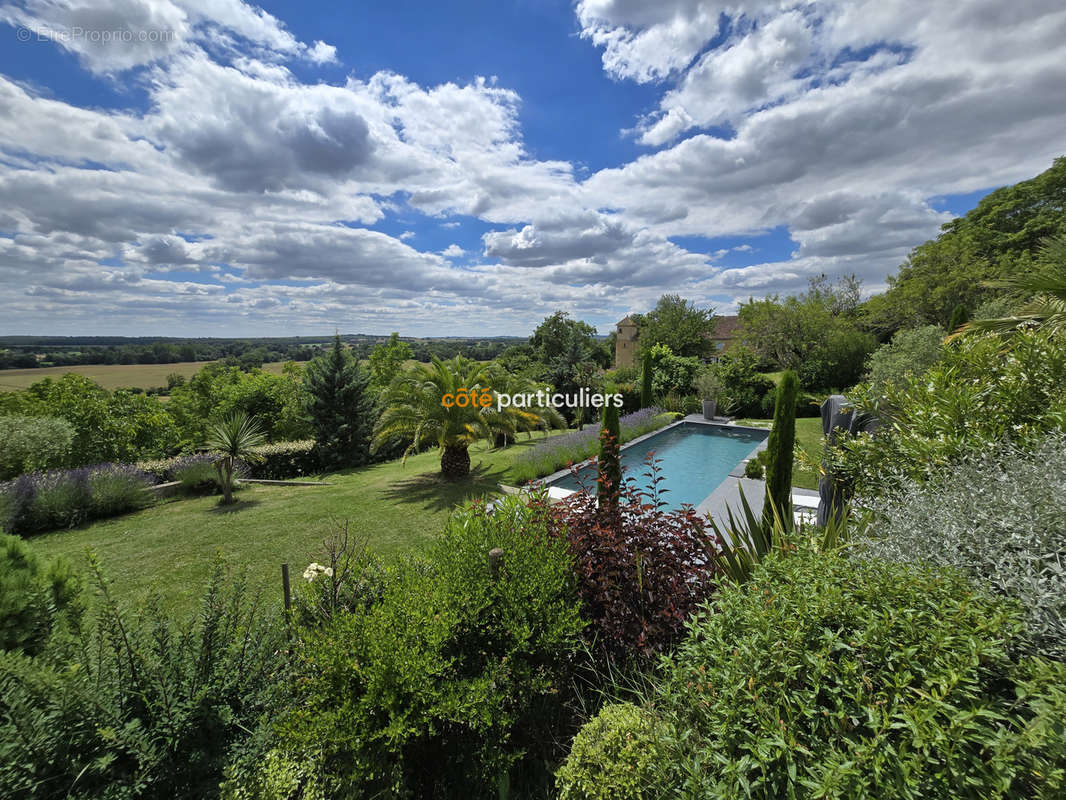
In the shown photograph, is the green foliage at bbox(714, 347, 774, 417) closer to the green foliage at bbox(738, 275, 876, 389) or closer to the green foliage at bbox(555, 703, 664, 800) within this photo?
the green foliage at bbox(738, 275, 876, 389)

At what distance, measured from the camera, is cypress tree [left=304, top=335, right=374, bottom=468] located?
1256 cm

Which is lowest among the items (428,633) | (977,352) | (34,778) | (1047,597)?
(34,778)

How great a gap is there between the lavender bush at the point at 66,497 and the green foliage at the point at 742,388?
19462 millimetres

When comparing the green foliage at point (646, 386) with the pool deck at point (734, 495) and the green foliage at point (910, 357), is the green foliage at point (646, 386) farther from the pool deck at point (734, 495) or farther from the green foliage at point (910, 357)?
the pool deck at point (734, 495)

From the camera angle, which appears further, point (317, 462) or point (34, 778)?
point (317, 462)

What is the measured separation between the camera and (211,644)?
6.81ft

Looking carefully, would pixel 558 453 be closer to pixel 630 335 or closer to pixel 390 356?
pixel 390 356

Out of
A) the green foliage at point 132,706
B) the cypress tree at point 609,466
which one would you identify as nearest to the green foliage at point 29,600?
the green foliage at point 132,706

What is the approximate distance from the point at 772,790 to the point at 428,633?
1514mm

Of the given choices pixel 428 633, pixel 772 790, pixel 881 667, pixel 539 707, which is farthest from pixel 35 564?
pixel 881 667

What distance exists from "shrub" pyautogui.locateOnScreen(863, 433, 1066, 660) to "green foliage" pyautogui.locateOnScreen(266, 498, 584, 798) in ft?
6.25

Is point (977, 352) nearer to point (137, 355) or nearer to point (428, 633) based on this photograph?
point (428, 633)

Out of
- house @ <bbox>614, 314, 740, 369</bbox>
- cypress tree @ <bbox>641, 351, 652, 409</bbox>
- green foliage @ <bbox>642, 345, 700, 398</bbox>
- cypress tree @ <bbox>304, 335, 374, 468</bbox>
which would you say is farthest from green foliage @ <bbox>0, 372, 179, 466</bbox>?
house @ <bbox>614, 314, 740, 369</bbox>

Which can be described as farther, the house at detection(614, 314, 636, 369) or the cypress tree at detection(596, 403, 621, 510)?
the house at detection(614, 314, 636, 369)
